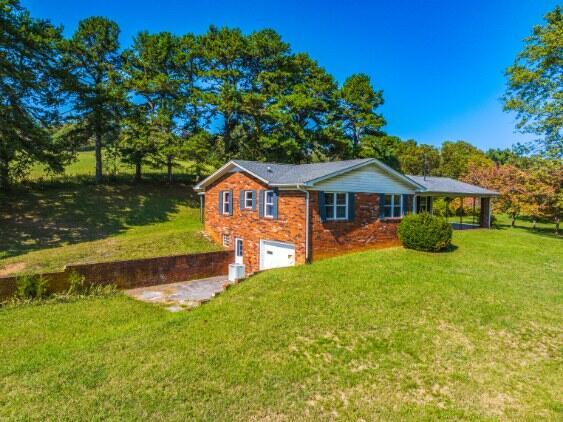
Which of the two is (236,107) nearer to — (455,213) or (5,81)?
(5,81)

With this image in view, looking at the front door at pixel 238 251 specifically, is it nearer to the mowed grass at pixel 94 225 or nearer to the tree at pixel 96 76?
the mowed grass at pixel 94 225

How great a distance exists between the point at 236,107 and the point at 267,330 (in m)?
24.1

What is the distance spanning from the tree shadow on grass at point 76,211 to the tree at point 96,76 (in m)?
3.83

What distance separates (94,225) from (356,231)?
17816 millimetres

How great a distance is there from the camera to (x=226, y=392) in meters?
5.42

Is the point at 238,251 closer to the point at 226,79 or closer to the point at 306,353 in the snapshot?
the point at 306,353

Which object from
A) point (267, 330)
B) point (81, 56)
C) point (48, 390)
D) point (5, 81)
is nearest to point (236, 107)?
point (81, 56)

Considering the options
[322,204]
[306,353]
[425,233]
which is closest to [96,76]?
[322,204]

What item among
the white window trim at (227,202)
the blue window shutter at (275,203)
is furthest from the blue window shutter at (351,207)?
the white window trim at (227,202)

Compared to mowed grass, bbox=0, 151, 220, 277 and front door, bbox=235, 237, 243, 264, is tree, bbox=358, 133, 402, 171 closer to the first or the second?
mowed grass, bbox=0, 151, 220, 277

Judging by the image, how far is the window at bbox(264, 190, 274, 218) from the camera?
51.0ft

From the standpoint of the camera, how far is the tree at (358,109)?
3166 cm

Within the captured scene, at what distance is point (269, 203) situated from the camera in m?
15.8

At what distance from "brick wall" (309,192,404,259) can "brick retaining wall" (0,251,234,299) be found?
5.26 meters
